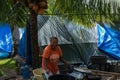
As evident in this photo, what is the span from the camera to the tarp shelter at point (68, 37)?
11898 mm

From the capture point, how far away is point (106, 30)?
1293 cm

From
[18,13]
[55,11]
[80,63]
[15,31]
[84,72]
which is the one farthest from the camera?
[15,31]

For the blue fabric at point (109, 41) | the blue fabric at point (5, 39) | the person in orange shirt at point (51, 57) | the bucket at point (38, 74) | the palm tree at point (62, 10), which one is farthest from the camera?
the blue fabric at point (5, 39)

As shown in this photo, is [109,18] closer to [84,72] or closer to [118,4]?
[118,4]

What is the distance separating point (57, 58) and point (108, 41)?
5931 millimetres

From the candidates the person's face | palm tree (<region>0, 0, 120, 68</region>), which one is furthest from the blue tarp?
the person's face

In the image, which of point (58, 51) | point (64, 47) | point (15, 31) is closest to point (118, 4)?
point (58, 51)

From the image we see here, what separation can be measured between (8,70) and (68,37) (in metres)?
2.65

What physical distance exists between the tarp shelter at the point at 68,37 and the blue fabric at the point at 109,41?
2.10 feet

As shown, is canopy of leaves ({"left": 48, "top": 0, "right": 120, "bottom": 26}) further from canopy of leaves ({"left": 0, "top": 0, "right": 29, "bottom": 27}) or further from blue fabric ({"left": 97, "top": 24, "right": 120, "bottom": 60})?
blue fabric ({"left": 97, "top": 24, "right": 120, "bottom": 60})

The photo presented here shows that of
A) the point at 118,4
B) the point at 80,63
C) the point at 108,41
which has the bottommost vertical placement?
the point at 80,63

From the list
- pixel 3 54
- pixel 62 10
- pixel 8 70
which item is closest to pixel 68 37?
pixel 8 70

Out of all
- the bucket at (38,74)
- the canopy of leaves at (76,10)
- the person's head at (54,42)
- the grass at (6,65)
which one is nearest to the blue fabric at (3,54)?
the grass at (6,65)

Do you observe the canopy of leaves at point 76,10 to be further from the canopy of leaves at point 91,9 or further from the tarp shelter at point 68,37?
the tarp shelter at point 68,37
